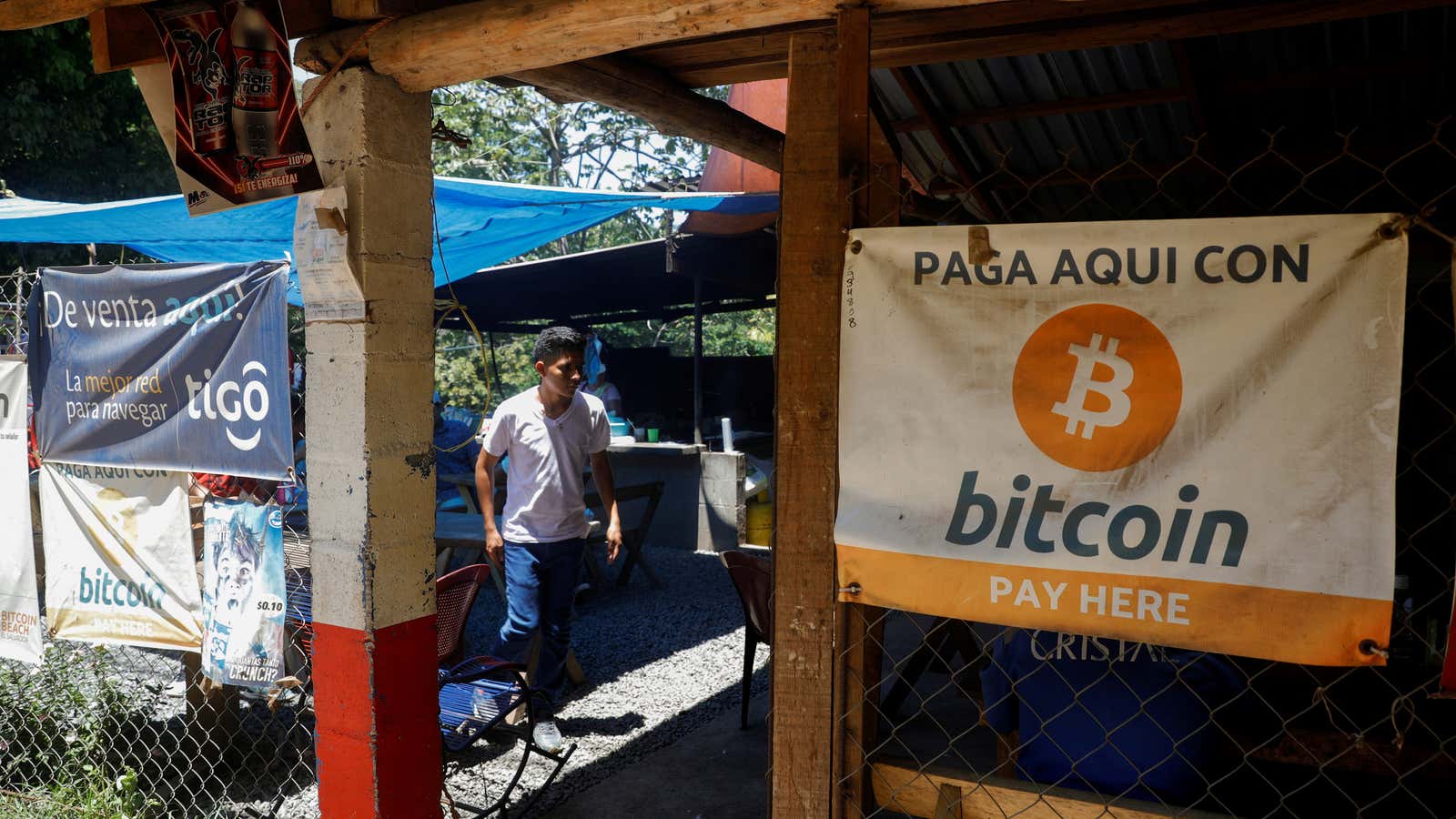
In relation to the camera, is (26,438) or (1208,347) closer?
(1208,347)

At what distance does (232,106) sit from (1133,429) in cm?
282

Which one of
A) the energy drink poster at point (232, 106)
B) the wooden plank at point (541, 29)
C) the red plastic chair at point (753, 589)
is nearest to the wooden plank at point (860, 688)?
the wooden plank at point (541, 29)

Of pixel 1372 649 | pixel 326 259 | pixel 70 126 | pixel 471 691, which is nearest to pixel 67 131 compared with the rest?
pixel 70 126

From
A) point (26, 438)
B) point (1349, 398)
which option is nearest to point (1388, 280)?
point (1349, 398)

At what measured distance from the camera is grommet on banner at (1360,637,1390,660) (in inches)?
73.5

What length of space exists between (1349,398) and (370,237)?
257 centimetres

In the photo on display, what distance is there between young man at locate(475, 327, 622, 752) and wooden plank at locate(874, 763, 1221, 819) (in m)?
2.75

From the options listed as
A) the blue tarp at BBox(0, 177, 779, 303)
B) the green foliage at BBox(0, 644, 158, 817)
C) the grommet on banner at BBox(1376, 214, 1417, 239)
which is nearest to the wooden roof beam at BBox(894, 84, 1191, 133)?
the blue tarp at BBox(0, 177, 779, 303)

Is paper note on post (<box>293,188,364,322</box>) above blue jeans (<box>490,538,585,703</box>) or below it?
above

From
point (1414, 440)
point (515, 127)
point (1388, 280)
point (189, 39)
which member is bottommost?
point (1414, 440)

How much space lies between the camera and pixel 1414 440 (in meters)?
6.41

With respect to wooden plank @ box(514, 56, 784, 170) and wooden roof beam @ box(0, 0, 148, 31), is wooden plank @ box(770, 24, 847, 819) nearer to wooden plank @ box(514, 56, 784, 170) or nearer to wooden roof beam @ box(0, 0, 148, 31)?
wooden plank @ box(514, 56, 784, 170)

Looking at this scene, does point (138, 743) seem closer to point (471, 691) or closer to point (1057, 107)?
point (471, 691)

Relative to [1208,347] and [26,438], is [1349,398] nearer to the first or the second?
[1208,347]
